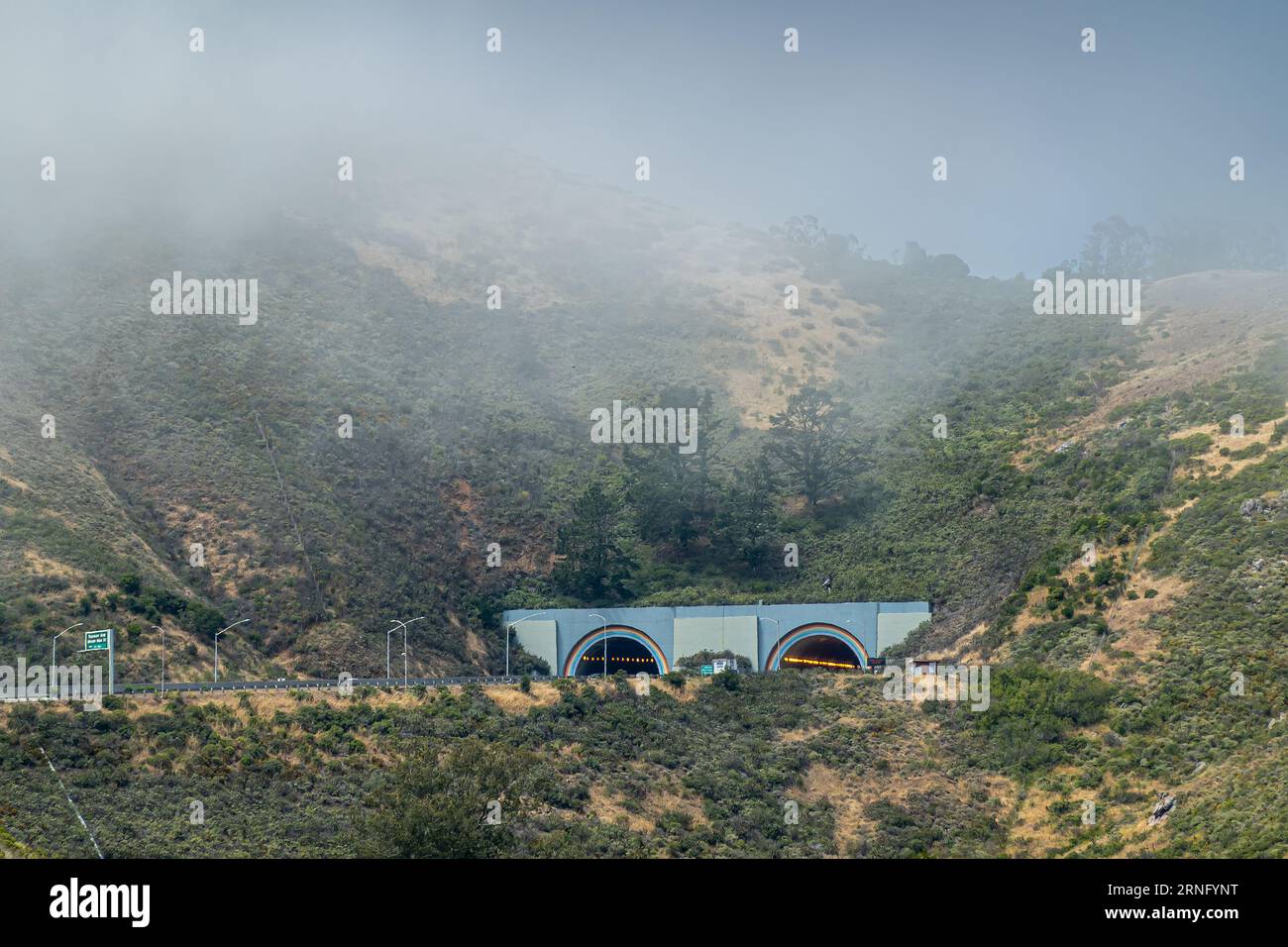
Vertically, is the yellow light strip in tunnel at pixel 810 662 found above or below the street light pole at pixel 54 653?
below

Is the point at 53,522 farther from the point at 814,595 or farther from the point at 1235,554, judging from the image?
the point at 1235,554

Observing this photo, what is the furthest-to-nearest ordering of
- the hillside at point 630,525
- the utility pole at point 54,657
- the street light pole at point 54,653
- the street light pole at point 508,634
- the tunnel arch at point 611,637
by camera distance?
1. the tunnel arch at point 611,637
2. the street light pole at point 508,634
3. the street light pole at point 54,653
4. the utility pole at point 54,657
5. the hillside at point 630,525

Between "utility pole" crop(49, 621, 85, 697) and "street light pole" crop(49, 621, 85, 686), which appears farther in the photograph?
"street light pole" crop(49, 621, 85, 686)

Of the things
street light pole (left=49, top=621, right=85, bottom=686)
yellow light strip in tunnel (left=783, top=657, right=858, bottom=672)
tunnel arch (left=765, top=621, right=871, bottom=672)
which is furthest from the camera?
yellow light strip in tunnel (left=783, top=657, right=858, bottom=672)

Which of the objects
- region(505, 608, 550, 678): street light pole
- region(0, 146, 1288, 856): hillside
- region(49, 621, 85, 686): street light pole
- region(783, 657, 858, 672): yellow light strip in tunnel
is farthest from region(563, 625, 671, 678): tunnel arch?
region(49, 621, 85, 686): street light pole

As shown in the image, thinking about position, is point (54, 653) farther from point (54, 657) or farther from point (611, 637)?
point (611, 637)

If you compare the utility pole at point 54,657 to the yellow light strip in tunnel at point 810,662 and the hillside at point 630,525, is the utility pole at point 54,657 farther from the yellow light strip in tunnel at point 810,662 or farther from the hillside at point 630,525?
the yellow light strip in tunnel at point 810,662

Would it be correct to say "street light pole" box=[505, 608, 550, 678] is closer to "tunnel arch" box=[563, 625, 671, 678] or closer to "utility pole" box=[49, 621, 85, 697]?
"tunnel arch" box=[563, 625, 671, 678]

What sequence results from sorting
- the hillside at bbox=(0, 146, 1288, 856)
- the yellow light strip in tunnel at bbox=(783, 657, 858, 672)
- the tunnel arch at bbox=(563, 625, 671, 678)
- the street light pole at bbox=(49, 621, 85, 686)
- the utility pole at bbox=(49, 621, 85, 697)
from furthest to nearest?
the yellow light strip in tunnel at bbox=(783, 657, 858, 672), the tunnel arch at bbox=(563, 625, 671, 678), the street light pole at bbox=(49, 621, 85, 686), the utility pole at bbox=(49, 621, 85, 697), the hillside at bbox=(0, 146, 1288, 856)

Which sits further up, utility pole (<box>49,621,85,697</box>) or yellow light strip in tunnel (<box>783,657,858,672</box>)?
utility pole (<box>49,621,85,697</box>)

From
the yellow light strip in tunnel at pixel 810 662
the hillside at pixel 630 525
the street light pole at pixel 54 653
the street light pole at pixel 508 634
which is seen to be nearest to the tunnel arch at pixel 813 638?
the yellow light strip in tunnel at pixel 810 662

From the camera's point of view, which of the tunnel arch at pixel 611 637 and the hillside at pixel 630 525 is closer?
the hillside at pixel 630 525
